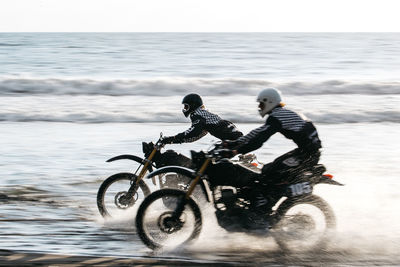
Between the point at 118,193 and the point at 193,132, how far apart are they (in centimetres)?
114

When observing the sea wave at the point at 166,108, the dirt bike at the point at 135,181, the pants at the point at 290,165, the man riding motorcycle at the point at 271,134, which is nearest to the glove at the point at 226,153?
the man riding motorcycle at the point at 271,134

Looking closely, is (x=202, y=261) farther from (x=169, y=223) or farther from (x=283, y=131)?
(x=283, y=131)

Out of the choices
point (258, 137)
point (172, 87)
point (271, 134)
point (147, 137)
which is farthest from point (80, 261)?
point (172, 87)

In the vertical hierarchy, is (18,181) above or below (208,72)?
below

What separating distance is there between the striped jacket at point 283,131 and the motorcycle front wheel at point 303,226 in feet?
1.97

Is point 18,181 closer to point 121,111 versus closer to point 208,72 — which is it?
point 121,111

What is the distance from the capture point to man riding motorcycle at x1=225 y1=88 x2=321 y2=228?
5809 millimetres

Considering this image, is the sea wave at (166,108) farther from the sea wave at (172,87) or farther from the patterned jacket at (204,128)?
the patterned jacket at (204,128)

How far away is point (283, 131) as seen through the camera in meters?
5.87

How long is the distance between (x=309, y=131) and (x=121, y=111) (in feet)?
43.7

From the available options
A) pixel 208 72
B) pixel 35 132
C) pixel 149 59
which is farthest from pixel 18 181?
pixel 149 59

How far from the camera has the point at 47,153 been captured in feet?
38.8

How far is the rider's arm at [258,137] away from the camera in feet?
19.0

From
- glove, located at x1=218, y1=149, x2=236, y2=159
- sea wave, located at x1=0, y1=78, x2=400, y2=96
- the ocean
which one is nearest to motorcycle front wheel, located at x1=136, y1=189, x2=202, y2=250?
the ocean
